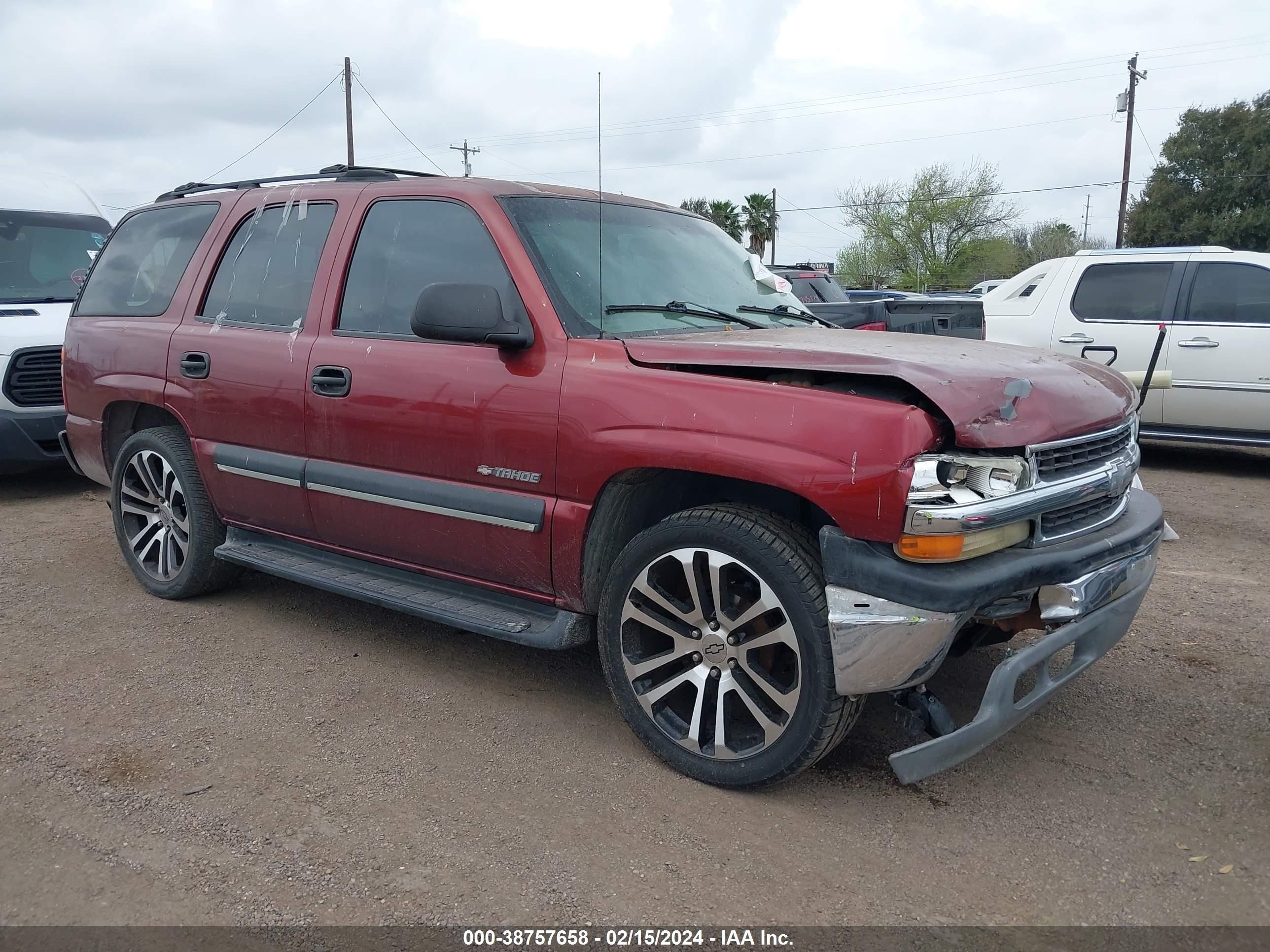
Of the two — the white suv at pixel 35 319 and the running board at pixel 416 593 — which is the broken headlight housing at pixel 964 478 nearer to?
the running board at pixel 416 593

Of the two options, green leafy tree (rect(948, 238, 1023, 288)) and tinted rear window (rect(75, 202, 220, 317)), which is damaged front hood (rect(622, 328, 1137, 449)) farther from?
green leafy tree (rect(948, 238, 1023, 288))

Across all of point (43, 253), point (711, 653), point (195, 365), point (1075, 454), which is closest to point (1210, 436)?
point (1075, 454)

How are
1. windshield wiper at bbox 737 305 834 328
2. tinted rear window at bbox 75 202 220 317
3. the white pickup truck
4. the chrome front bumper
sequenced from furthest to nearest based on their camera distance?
the white pickup truck < tinted rear window at bbox 75 202 220 317 < windshield wiper at bbox 737 305 834 328 < the chrome front bumper

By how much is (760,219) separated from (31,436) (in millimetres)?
46446

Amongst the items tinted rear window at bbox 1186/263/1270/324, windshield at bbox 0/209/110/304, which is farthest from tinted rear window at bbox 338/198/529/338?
tinted rear window at bbox 1186/263/1270/324

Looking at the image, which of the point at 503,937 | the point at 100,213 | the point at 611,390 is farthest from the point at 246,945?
the point at 100,213

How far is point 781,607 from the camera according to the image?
113 inches

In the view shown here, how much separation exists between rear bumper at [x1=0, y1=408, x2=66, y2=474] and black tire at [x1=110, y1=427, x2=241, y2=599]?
2.73 metres

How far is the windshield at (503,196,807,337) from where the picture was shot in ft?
11.5

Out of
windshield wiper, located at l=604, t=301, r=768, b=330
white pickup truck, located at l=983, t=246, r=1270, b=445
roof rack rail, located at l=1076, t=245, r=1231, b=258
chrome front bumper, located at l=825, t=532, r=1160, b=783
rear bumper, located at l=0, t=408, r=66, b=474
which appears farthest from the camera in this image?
roof rack rail, located at l=1076, t=245, r=1231, b=258

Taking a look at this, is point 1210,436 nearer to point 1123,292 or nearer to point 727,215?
point 1123,292

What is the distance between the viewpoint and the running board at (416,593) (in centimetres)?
343

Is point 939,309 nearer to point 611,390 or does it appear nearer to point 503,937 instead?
point 611,390

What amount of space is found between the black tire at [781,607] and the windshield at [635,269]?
0.80 metres
